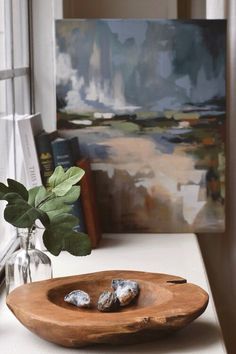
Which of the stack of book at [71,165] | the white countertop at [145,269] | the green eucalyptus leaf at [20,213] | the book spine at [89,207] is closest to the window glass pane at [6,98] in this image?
the stack of book at [71,165]

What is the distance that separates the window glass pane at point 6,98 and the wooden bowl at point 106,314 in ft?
2.24

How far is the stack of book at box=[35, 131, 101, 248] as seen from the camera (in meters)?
2.17

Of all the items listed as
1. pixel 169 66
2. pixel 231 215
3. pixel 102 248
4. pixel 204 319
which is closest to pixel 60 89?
pixel 169 66

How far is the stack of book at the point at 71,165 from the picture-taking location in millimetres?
2166

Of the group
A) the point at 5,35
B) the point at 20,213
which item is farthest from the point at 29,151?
the point at 20,213

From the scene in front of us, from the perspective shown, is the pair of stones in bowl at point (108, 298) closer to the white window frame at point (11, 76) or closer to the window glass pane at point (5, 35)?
the white window frame at point (11, 76)

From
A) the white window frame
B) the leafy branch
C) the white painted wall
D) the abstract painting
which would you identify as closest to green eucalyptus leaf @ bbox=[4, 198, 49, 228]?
the leafy branch

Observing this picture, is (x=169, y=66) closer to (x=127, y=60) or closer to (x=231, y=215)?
(x=127, y=60)

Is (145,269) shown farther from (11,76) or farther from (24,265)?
(11,76)

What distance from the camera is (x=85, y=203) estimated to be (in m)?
2.22

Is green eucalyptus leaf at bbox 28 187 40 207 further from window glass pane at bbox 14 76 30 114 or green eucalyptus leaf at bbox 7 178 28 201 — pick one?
window glass pane at bbox 14 76 30 114

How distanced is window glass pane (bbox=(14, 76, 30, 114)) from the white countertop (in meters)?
0.43

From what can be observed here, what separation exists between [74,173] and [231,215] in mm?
980

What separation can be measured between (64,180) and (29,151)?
46 centimetres
